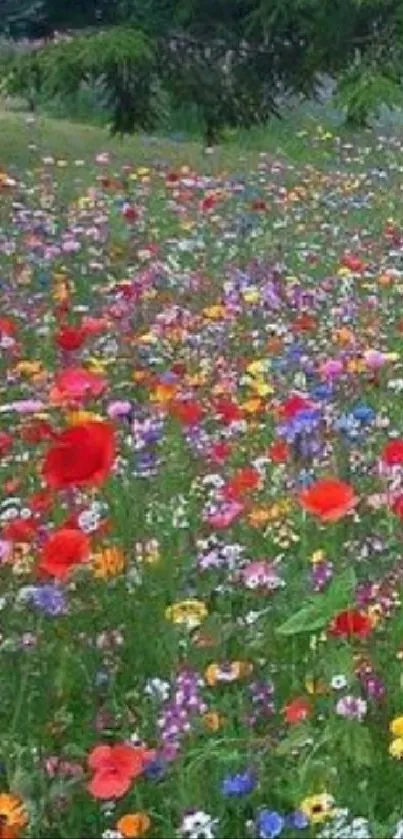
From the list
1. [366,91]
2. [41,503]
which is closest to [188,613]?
[41,503]

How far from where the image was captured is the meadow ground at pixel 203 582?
2668mm

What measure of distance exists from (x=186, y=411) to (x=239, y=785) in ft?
5.35

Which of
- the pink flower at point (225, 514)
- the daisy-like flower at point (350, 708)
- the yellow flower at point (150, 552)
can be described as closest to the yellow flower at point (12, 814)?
the daisy-like flower at point (350, 708)

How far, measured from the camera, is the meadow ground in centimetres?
267

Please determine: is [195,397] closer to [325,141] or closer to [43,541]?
[43,541]

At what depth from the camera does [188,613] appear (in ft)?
10.3

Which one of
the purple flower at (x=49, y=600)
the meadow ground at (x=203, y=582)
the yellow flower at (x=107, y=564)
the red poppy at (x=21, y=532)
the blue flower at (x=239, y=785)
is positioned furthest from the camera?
the yellow flower at (x=107, y=564)

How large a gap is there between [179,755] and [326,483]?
1.85 feet

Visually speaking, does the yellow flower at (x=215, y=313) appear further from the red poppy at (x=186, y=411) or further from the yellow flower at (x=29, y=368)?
the red poppy at (x=186, y=411)

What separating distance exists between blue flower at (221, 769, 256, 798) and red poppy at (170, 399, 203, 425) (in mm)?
1492

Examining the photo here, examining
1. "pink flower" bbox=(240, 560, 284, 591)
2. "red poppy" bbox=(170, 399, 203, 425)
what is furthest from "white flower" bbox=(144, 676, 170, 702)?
"red poppy" bbox=(170, 399, 203, 425)

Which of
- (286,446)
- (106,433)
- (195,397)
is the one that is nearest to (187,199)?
(195,397)

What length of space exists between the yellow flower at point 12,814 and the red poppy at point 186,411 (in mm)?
1555

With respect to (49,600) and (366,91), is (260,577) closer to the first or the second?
(49,600)
